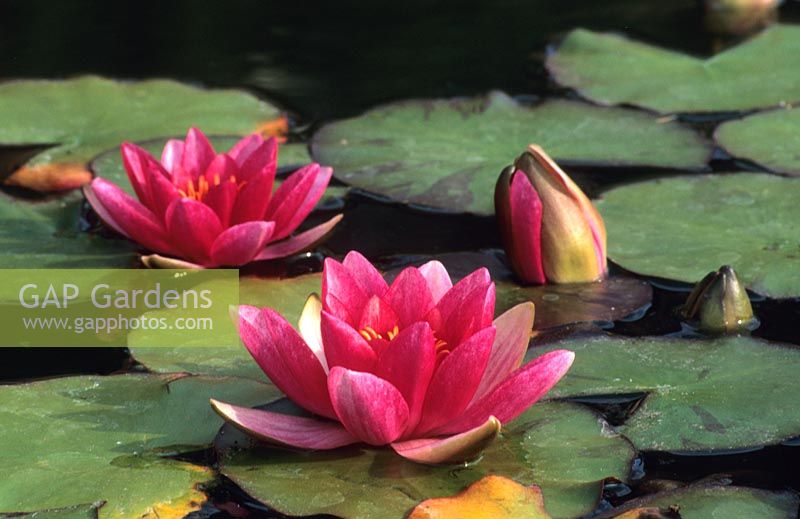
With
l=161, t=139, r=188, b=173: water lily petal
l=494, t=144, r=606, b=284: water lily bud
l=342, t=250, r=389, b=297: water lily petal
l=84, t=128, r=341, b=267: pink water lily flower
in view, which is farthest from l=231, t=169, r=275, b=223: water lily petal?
l=342, t=250, r=389, b=297: water lily petal

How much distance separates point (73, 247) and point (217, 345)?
0.64 metres

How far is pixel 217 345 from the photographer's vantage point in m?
2.01

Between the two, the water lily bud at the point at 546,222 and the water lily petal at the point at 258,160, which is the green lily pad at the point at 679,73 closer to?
the water lily bud at the point at 546,222

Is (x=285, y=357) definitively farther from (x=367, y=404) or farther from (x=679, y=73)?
(x=679, y=73)

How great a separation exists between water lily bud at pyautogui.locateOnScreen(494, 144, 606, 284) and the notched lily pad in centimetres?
4

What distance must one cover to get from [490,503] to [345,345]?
0.29 metres

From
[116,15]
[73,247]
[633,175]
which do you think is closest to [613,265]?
[633,175]

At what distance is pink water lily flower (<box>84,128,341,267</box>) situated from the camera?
2264 mm

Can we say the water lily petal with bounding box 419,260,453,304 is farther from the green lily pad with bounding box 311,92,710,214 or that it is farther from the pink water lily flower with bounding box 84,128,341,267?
the green lily pad with bounding box 311,92,710,214

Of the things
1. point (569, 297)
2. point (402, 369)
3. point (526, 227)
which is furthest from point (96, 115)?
point (402, 369)

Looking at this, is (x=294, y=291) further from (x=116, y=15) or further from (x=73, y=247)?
(x=116, y=15)

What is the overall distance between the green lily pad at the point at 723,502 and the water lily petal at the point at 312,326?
0.51 meters

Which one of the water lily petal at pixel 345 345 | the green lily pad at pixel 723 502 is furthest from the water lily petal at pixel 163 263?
the green lily pad at pixel 723 502

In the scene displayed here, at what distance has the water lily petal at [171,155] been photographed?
2.51 m
